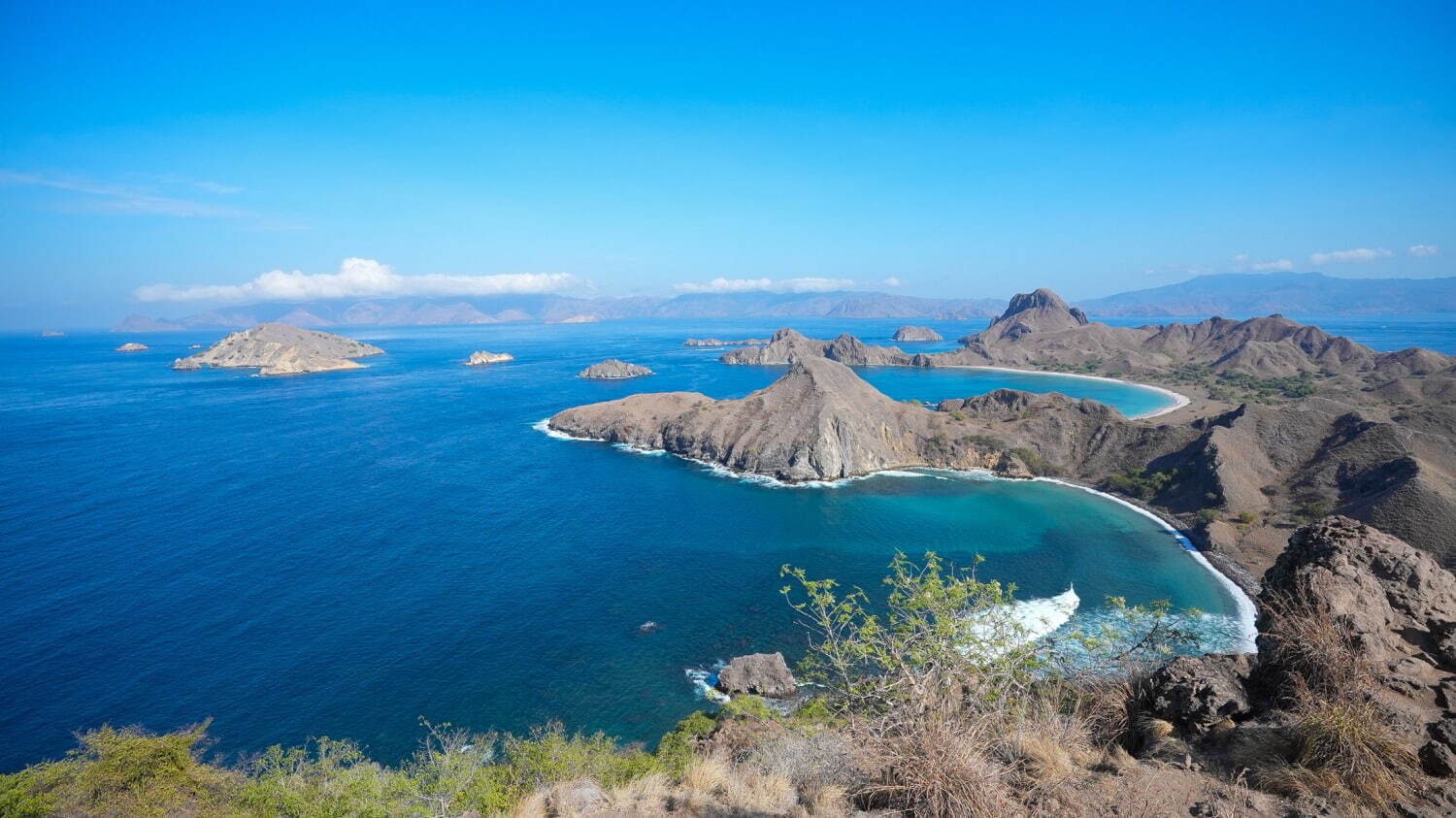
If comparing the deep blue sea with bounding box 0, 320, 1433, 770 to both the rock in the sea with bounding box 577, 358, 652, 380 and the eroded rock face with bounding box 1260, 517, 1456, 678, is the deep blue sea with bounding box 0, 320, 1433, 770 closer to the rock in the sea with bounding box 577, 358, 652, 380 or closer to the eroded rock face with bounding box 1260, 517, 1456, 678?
the eroded rock face with bounding box 1260, 517, 1456, 678

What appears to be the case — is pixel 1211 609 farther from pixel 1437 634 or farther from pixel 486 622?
pixel 486 622

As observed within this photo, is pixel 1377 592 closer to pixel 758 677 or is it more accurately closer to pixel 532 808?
pixel 532 808

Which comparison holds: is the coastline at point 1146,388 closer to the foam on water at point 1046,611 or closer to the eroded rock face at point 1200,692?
the foam on water at point 1046,611

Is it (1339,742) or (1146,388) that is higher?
(1339,742)

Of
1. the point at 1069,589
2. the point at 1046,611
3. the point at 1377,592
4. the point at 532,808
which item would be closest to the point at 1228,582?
the point at 1069,589

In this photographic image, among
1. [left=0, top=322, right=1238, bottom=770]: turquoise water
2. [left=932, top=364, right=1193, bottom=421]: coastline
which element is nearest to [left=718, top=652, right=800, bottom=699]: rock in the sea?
[left=0, top=322, right=1238, bottom=770]: turquoise water

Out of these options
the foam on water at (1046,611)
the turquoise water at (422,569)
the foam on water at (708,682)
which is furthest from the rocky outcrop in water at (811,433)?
the foam on water at (708,682)

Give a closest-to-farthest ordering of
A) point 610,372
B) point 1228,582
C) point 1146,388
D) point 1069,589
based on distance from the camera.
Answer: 1. point 1069,589
2. point 1228,582
3. point 1146,388
4. point 610,372
